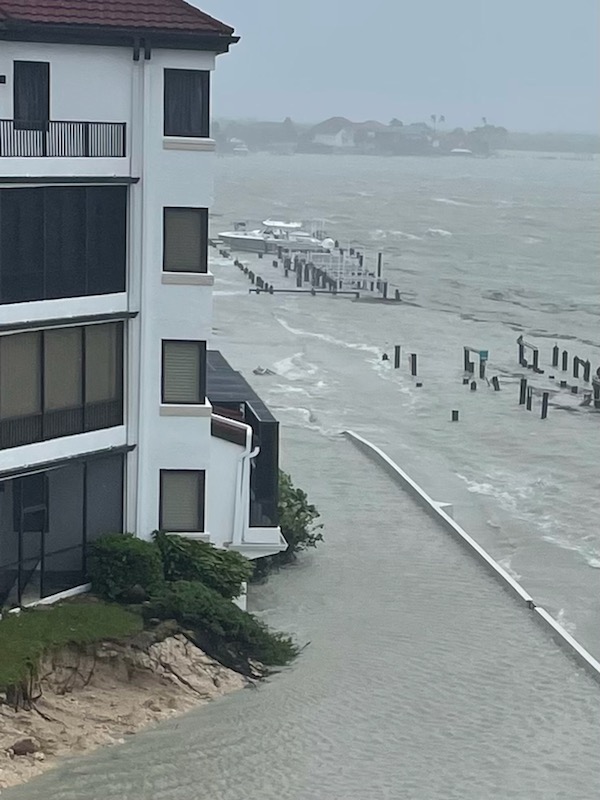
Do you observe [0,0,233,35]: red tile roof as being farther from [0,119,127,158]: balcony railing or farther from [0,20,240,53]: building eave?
[0,119,127,158]: balcony railing

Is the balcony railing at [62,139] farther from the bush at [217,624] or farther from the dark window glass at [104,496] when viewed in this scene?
the bush at [217,624]

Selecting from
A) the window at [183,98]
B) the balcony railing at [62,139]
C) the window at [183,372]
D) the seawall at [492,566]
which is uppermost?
the window at [183,98]

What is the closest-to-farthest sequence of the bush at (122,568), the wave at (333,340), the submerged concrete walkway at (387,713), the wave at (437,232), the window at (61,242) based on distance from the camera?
the submerged concrete walkway at (387,713), the window at (61,242), the bush at (122,568), the wave at (333,340), the wave at (437,232)

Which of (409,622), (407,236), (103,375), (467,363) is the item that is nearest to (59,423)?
(103,375)

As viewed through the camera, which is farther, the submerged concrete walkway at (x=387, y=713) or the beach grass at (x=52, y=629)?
the beach grass at (x=52, y=629)

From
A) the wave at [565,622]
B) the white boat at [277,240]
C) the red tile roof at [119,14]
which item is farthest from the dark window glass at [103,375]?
the white boat at [277,240]

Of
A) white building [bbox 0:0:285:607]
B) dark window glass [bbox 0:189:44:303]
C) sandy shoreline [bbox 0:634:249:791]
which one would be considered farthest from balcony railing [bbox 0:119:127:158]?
sandy shoreline [bbox 0:634:249:791]

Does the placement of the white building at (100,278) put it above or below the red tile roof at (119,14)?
below
